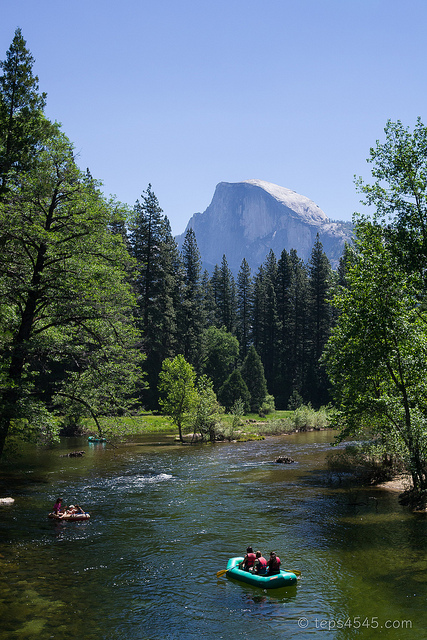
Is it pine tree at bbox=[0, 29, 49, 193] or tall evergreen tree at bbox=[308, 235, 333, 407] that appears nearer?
pine tree at bbox=[0, 29, 49, 193]

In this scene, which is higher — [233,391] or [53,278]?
[53,278]

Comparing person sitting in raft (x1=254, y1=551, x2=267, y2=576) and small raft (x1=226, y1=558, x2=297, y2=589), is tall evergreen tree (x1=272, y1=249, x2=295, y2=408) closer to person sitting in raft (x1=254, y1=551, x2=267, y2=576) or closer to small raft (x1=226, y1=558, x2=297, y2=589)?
person sitting in raft (x1=254, y1=551, x2=267, y2=576)

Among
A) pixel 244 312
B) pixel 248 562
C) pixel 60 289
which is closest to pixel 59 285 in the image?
pixel 60 289

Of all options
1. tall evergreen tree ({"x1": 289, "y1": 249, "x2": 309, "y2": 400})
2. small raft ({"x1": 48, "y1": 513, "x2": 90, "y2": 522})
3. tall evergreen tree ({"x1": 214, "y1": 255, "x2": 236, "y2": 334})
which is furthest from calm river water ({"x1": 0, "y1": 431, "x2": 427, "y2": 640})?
tall evergreen tree ({"x1": 214, "y1": 255, "x2": 236, "y2": 334})

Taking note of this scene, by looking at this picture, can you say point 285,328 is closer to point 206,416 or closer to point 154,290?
point 154,290

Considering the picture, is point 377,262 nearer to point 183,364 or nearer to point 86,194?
point 86,194

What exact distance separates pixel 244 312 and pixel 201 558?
288 ft

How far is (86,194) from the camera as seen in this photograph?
22.7 metres

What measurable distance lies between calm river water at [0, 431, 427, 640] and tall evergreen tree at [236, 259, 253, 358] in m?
71.4

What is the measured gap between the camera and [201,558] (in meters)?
15.4

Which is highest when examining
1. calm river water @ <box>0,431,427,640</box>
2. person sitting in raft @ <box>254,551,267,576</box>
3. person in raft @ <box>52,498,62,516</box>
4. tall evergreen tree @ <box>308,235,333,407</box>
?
tall evergreen tree @ <box>308,235,333,407</box>

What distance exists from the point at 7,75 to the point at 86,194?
929 cm

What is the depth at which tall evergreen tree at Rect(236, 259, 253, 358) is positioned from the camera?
100 meters

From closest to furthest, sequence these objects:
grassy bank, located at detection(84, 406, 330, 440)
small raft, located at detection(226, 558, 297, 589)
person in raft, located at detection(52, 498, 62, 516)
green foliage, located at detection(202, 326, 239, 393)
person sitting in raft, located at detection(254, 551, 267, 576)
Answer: small raft, located at detection(226, 558, 297, 589) < person sitting in raft, located at detection(254, 551, 267, 576) < person in raft, located at detection(52, 498, 62, 516) < grassy bank, located at detection(84, 406, 330, 440) < green foliage, located at detection(202, 326, 239, 393)
